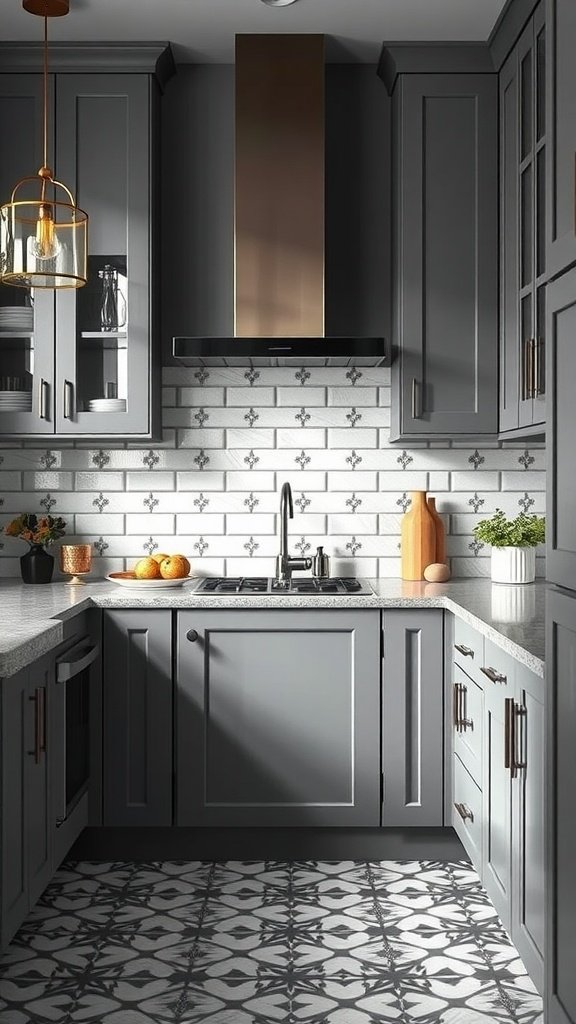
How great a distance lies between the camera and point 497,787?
2.57m

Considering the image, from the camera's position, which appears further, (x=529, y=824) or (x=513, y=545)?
(x=513, y=545)

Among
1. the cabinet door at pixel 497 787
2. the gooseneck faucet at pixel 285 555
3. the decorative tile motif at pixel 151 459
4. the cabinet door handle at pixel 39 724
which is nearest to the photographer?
the cabinet door at pixel 497 787

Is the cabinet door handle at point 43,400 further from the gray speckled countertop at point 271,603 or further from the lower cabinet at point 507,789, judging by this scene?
the lower cabinet at point 507,789

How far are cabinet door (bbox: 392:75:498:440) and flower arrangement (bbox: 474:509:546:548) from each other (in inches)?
13.5

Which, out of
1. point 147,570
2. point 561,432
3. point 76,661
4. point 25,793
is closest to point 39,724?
point 25,793

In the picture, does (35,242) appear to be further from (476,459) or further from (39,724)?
(476,459)

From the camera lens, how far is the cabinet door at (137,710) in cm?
333

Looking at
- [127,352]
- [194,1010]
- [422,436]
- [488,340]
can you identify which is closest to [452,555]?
[422,436]

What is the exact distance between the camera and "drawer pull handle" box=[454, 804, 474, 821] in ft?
9.81

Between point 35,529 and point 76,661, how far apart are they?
90 centimetres

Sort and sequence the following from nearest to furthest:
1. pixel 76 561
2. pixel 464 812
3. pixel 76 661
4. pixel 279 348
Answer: pixel 76 661
pixel 464 812
pixel 279 348
pixel 76 561

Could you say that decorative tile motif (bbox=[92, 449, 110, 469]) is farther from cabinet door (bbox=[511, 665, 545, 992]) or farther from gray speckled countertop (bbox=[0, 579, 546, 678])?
cabinet door (bbox=[511, 665, 545, 992])

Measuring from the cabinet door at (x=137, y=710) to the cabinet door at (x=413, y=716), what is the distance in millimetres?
717

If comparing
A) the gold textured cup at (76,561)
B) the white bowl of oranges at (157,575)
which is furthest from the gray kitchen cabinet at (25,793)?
the gold textured cup at (76,561)
